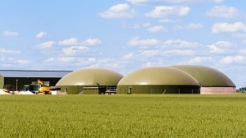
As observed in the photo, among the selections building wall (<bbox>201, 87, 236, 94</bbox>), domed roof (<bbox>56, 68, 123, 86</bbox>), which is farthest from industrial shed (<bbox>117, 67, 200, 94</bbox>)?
building wall (<bbox>201, 87, 236, 94</bbox>)

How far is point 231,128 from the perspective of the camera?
15891mm

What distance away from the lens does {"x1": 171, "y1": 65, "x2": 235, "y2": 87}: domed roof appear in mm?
139500

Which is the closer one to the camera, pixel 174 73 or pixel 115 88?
pixel 174 73

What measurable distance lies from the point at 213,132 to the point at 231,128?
1.52 meters

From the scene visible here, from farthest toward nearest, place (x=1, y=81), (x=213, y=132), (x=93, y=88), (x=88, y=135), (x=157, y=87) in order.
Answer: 1. (x=1, y=81)
2. (x=93, y=88)
3. (x=157, y=87)
4. (x=213, y=132)
5. (x=88, y=135)

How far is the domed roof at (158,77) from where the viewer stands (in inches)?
4537

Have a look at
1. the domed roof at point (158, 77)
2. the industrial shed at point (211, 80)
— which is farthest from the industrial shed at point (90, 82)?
the industrial shed at point (211, 80)

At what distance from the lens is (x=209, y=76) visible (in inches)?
5556

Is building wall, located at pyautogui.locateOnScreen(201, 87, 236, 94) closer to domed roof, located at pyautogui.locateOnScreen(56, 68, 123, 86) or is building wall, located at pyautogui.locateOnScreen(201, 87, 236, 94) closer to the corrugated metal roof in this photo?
domed roof, located at pyautogui.locateOnScreen(56, 68, 123, 86)

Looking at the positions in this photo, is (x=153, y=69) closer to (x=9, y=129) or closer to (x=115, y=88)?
(x=115, y=88)

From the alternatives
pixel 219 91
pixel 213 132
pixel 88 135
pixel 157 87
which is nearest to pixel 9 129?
pixel 88 135

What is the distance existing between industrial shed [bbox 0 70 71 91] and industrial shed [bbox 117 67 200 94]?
41857 mm

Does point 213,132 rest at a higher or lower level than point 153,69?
lower

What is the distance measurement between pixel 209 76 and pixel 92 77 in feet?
112
